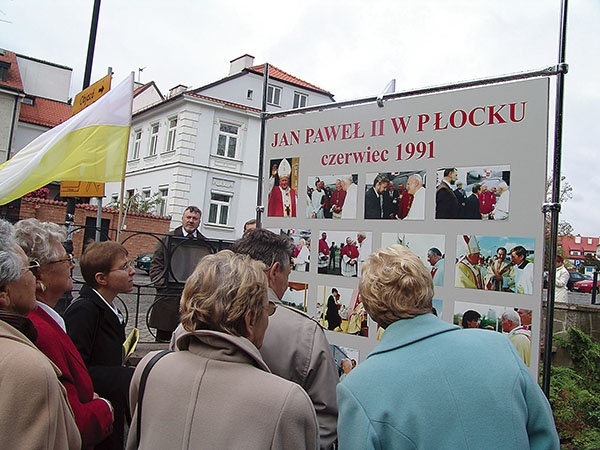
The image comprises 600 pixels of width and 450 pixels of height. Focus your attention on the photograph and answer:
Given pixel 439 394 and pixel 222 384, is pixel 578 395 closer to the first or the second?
pixel 439 394

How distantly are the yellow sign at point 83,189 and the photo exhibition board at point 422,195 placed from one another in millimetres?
2652

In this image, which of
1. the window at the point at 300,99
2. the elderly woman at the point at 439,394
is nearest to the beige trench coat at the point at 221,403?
the elderly woman at the point at 439,394

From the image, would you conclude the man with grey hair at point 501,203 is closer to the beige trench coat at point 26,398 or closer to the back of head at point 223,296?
the back of head at point 223,296

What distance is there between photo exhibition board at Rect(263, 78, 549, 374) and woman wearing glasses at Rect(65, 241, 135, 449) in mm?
1034

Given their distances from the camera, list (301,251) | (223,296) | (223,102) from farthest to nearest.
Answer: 1. (223,102)
2. (301,251)
3. (223,296)

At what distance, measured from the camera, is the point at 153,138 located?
30.7 meters

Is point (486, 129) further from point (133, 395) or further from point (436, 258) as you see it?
point (133, 395)

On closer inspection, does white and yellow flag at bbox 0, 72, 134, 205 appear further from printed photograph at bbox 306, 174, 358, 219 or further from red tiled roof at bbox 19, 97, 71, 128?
red tiled roof at bbox 19, 97, 71, 128

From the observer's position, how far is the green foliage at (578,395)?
15.7 feet

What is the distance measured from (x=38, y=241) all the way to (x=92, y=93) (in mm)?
3973

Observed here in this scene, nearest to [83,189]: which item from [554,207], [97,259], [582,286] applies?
[97,259]

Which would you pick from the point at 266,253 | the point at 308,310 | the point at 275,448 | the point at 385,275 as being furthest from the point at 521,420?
the point at 308,310

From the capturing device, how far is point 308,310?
3162mm

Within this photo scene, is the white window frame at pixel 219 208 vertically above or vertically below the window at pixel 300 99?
below
